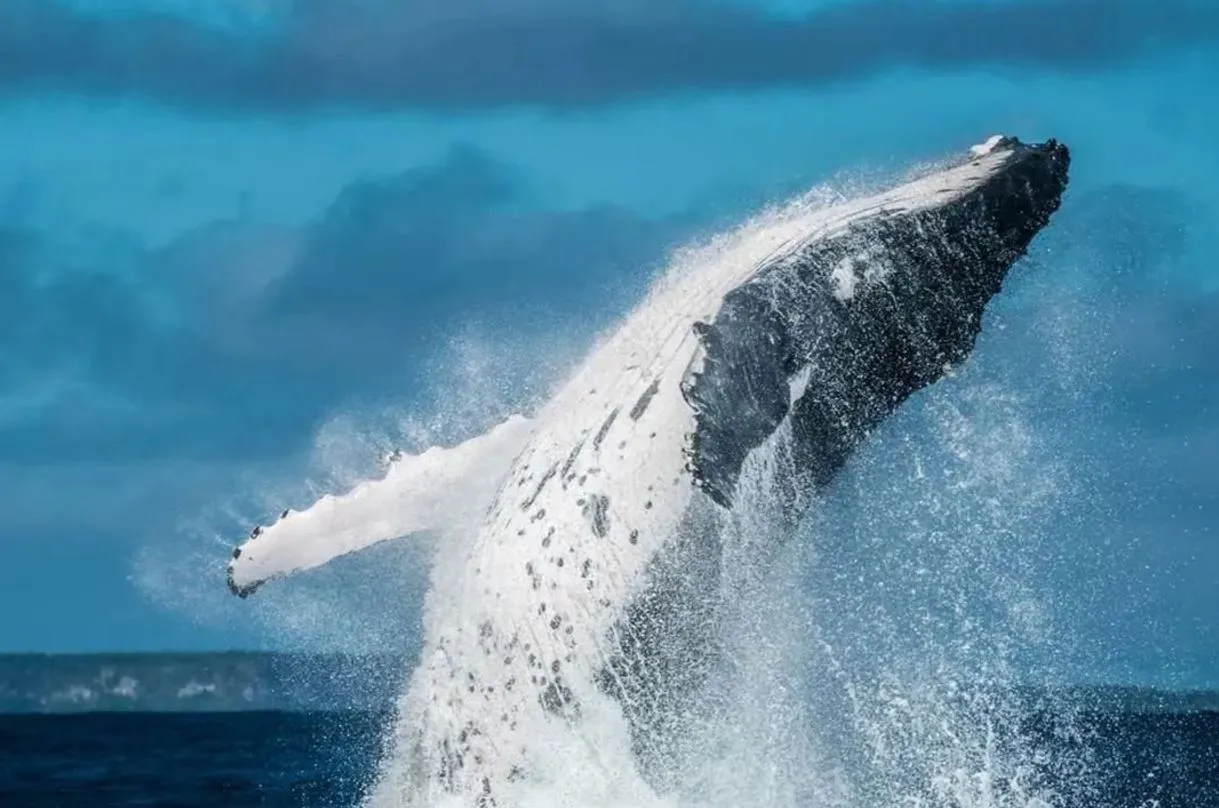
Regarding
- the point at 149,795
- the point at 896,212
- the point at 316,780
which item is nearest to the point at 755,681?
the point at 896,212

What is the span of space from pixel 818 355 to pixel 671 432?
1.25 metres

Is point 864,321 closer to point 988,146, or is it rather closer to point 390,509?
point 988,146

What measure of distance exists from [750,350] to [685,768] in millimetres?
3118

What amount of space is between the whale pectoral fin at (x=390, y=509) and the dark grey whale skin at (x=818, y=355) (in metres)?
1.96

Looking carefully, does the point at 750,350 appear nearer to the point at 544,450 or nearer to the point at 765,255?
the point at 765,255

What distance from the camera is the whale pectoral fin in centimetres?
1302

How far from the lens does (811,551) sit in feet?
40.8

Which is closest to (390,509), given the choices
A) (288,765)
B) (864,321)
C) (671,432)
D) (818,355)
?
(671,432)

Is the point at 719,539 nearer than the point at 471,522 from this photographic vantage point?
Yes

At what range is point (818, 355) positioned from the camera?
1163 cm

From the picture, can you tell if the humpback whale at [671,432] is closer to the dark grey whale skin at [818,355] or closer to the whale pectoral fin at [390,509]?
the dark grey whale skin at [818,355]

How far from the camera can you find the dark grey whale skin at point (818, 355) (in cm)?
1106

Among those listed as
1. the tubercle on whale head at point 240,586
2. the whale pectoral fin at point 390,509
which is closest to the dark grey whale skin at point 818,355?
the whale pectoral fin at point 390,509

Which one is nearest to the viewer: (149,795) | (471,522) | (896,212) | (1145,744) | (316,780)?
(896,212)
